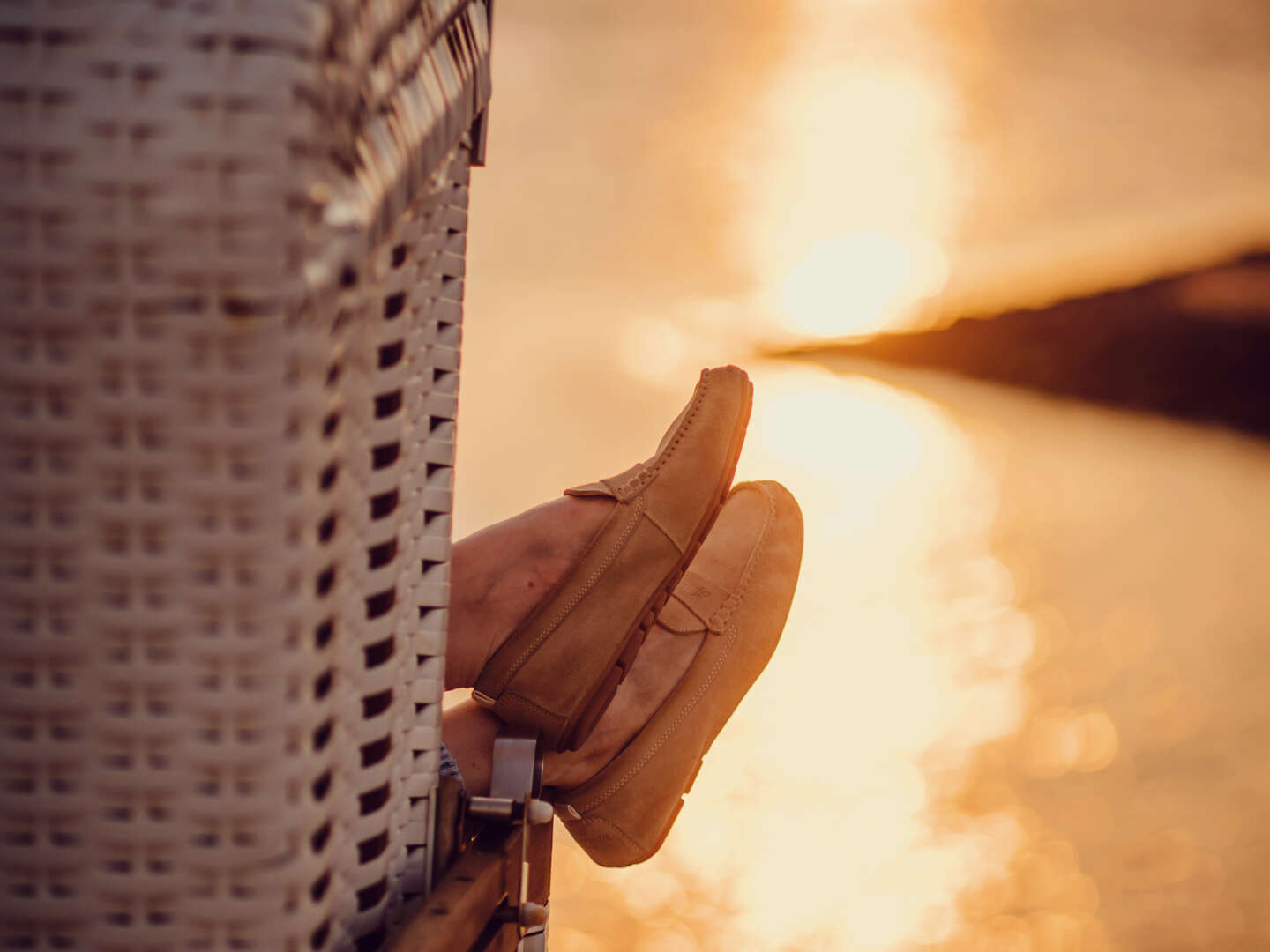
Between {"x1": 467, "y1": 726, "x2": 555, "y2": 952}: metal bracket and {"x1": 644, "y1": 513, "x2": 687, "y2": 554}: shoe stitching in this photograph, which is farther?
{"x1": 644, "y1": 513, "x2": 687, "y2": 554}: shoe stitching

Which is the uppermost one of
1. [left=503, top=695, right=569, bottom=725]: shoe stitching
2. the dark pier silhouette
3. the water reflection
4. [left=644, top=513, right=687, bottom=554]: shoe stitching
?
the dark pier silhouette

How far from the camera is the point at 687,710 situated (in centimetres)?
90

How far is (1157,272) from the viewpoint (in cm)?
383

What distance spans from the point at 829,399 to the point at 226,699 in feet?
9.97

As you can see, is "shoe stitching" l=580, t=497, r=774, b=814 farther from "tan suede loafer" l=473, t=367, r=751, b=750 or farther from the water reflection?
the water reflection

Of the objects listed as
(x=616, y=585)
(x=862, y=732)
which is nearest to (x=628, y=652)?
(x=616, y=585)

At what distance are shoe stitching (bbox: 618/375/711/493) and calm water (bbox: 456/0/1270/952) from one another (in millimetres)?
619

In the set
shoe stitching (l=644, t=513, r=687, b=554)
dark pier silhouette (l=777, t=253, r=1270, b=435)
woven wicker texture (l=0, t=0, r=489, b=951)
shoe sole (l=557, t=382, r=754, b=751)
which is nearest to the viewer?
woven wicker texture (l=0, t=0, r=489, b=951)

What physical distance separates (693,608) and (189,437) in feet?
2.09

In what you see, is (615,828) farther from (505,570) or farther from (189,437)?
(189,437)

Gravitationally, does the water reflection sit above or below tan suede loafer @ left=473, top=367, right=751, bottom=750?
below

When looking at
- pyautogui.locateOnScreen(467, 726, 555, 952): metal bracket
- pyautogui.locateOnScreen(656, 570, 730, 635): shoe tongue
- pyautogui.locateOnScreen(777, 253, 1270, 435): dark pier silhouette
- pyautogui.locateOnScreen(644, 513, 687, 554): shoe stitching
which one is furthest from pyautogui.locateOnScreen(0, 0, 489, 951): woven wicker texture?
pyautogui.locateOnScreen(777, 253, 1270, 435): dark pier silhouette

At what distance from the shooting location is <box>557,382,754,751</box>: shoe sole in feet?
2.39

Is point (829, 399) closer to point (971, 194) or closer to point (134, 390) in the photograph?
point (971, 194)
